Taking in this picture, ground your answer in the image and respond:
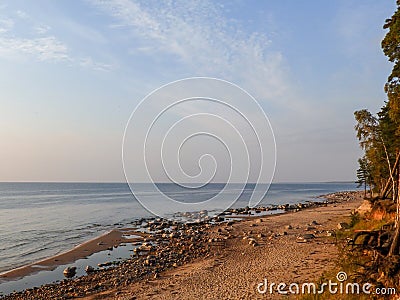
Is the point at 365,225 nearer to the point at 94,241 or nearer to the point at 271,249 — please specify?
the point at 271,249

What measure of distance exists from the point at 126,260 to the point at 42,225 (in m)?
27.4

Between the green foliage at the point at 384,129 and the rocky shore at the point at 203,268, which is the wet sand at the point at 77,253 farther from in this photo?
the green foliage at the point at 384,129

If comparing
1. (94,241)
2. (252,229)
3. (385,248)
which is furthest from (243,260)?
(94,241)

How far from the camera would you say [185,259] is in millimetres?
24656

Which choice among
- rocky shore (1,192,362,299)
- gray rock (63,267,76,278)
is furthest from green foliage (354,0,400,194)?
gray rock (63,267,76,278)

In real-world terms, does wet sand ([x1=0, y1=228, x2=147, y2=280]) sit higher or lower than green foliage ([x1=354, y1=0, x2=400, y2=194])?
lower
